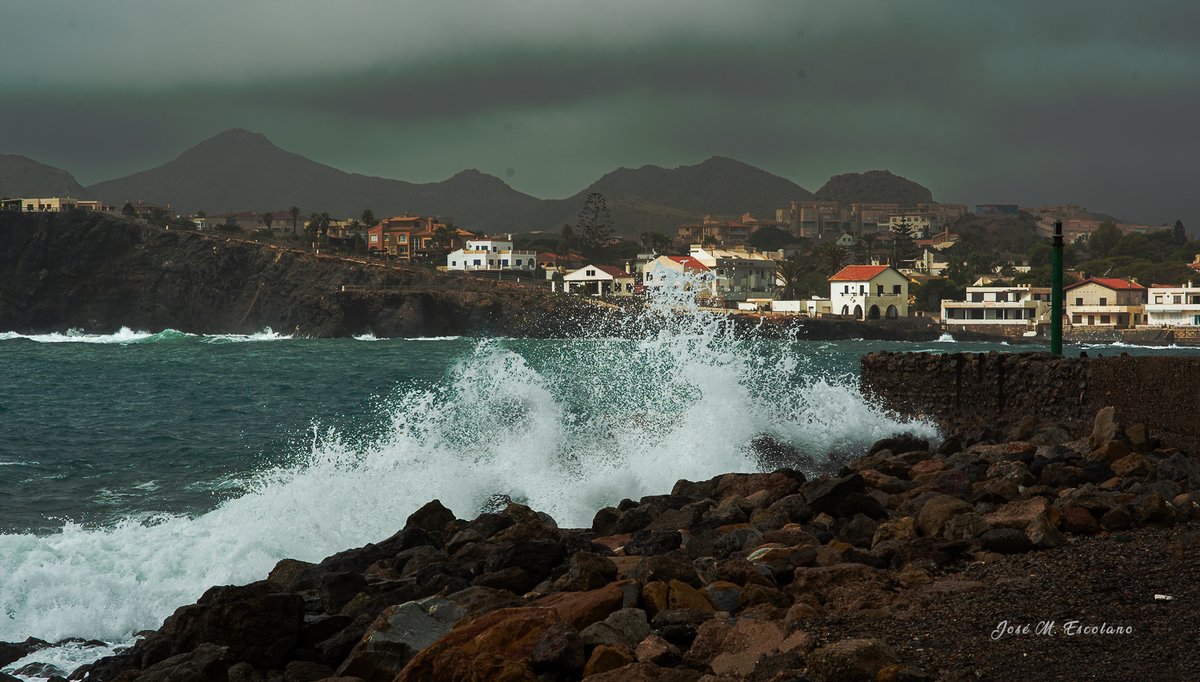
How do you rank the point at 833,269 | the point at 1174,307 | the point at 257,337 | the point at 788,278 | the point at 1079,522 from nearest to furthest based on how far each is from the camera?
the point at 1079,522, the point at 1174,307, the point at 257,337, the point at 833,269, the point at 788,278

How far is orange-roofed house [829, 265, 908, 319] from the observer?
96.6m

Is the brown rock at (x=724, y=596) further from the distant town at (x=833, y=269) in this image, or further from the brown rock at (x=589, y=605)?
the distant town at (x=833, y=269)

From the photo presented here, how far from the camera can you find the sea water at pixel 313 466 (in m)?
10.6

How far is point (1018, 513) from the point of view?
28.3 ft

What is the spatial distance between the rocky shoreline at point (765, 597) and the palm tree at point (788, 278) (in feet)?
359

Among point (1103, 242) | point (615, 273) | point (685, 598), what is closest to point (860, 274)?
point (615, 273)

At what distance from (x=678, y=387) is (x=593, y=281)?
301 feet

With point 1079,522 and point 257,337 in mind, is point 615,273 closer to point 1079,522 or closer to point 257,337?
point 257,337

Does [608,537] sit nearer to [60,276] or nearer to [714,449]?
[714,449]

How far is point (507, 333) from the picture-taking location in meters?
93.6

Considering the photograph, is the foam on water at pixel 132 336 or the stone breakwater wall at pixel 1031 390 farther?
the foam on water at pixel 132 336

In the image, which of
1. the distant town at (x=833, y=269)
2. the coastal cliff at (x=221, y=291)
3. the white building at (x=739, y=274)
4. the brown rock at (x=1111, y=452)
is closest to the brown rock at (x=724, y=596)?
the brown rock at (x=1111, y=452)

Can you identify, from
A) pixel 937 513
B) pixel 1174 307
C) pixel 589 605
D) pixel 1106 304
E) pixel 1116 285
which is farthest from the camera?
pixel 1116 285

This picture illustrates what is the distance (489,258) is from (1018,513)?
11339cm
